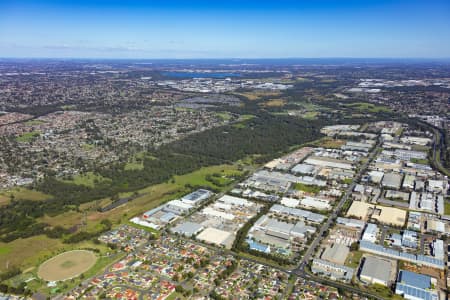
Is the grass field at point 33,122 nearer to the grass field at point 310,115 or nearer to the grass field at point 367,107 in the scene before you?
the grass field at point 310,115

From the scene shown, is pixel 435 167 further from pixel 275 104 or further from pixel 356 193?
pixel 275 104

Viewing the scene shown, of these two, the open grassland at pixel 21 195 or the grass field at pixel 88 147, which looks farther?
the grass field at pixel 88 147

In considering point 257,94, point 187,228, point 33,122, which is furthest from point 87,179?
point 257,94

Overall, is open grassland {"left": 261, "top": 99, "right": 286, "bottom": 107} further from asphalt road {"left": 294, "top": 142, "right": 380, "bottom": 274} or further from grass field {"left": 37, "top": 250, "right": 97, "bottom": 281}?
grass field {"left": 37, "top": 250, "right": 97, "bottom": 281}

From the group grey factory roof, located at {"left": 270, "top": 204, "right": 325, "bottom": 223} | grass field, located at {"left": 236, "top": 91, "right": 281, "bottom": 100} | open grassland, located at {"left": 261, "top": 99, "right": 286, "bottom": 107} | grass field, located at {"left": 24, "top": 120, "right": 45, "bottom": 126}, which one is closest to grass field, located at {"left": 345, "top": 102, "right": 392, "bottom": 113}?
open grassland, located at {"left": 261, "top": 99, "right": 286, "bottom": 107}

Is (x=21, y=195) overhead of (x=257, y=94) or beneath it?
beneath

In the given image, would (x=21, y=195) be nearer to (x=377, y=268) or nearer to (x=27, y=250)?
(x=27, y=250)

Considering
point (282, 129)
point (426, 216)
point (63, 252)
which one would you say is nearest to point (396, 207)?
point (426, 216)

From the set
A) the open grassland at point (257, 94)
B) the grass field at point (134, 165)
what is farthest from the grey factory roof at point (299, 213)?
the open grassland at point (257, 94)
